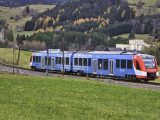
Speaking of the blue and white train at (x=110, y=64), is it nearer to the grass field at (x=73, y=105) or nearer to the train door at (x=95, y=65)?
the train door at (x=95, y=65)

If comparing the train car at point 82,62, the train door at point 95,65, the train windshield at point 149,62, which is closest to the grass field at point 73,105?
the train windshield at point 149,62

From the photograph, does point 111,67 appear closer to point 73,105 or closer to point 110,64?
point 110,64

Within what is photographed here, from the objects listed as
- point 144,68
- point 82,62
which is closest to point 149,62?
point 144,68

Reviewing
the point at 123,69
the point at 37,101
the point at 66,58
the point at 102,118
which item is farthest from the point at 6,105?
the point at 66,58

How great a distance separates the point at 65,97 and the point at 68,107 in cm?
332

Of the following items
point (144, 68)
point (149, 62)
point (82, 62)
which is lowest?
point (82, 62)

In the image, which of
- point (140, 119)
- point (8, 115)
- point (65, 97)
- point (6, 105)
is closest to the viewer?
point (8, 115)

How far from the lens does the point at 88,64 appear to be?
59.8 m

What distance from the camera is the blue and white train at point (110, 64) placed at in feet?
164

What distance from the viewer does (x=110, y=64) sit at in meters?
54.4

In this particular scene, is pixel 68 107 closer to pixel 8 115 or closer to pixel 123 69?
pixel 8 115

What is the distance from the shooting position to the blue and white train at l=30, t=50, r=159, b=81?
50062 millimetres

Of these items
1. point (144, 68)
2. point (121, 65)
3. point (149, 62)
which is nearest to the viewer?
point (144, 68)

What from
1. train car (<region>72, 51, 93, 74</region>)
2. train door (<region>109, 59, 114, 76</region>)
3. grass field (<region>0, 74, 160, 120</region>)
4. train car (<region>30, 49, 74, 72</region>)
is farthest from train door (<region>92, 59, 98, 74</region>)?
grass field (<region>0, 74, 160, 120</region>)
